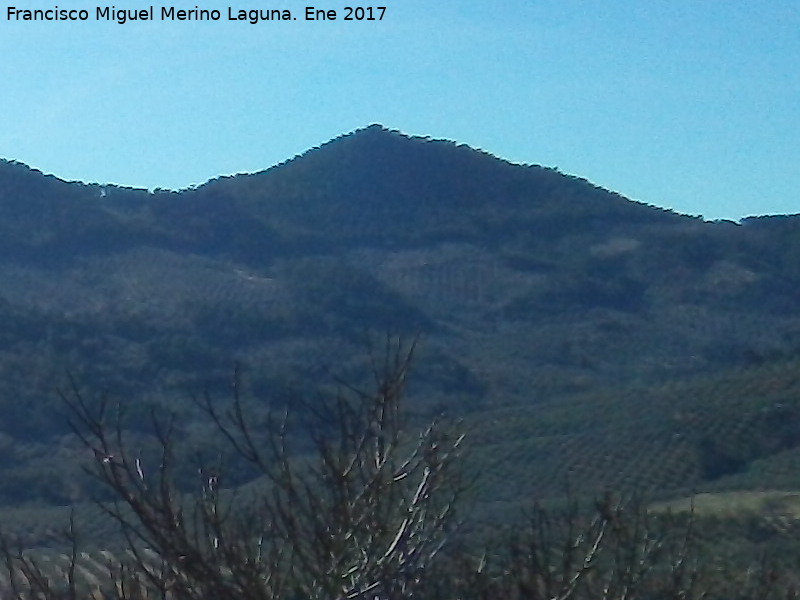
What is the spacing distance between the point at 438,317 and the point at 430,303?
1.60 meters

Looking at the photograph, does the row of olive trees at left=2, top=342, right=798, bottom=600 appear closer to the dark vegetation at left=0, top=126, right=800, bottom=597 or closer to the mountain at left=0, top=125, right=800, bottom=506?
the dark vegetation at left=0, top=126, right=800, bottom=597

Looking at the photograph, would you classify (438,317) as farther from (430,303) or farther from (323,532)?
(323,532)

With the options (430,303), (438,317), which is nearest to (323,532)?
(438,317)

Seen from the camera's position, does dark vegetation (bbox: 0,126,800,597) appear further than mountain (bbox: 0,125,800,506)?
No

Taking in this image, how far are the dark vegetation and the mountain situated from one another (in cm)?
13

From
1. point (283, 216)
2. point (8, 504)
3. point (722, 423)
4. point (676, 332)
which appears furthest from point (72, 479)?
point (283, 216)

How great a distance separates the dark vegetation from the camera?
31.4 meters

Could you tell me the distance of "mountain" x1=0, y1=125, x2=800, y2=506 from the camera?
112 feet

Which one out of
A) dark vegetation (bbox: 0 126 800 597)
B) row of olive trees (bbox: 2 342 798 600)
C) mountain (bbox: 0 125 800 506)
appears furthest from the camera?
mountain (bbox: 0 125 800 506)

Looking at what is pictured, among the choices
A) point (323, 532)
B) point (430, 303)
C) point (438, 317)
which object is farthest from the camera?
point (430, 303)

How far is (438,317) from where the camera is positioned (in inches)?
2170

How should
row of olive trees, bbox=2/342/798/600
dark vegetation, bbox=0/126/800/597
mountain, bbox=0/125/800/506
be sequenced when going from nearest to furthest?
row of olive trees, bbox=2/342/798/600
dark vegetation, bbox=0/126/800/597
mountain, bbox=0/125/800/506

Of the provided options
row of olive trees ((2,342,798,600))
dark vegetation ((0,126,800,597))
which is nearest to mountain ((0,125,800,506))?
dark vegetation ((0,126,800,597))

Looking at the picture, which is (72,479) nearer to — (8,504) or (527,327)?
(8,504)
